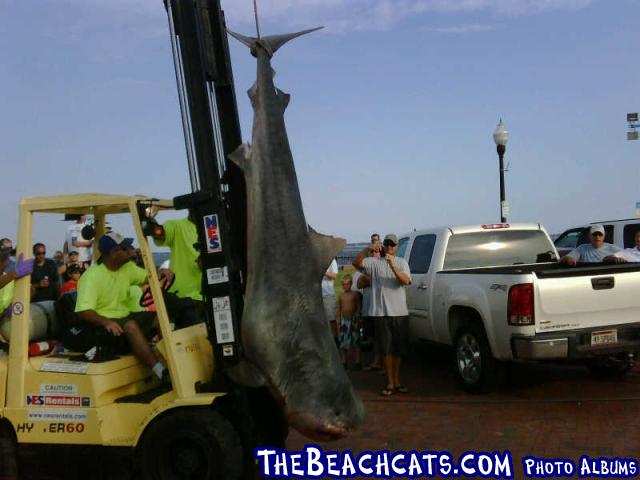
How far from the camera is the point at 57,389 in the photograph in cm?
450

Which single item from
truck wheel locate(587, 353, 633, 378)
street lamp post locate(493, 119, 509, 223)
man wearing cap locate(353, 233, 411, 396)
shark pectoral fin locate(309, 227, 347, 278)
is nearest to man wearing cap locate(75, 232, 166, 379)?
shark pectoral fin locate(309, 227, 347, 278)

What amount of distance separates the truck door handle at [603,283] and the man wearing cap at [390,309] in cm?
201

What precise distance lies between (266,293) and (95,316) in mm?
1459

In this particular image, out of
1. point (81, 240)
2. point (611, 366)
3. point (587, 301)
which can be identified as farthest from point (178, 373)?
point (611, 366)

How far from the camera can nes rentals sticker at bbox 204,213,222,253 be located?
176 inches

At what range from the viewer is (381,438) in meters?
6.03

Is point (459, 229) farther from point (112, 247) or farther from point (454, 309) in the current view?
point (112, 247)

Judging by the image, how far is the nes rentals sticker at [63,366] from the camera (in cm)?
449

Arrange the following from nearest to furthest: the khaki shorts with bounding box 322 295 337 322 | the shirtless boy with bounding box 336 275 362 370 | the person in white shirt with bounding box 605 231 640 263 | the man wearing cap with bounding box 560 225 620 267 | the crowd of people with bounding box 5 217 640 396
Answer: the crowd of people with bounding box 5 217 640 396 → the person in white shirt with bounding box 605 231 640 263 → the man wearing cap with bounding box 560 225 620 267 → the shirtless boy with bounding box 336 275 362 370 → the khaki shorts with bounding box 322 295 337 322

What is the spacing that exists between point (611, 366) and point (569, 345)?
→ 1726mm

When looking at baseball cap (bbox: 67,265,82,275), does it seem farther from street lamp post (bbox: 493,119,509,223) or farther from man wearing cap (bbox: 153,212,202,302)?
street lamp post (bbox: 493,119,509,223)

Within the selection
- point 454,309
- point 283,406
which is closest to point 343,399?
point 283,406

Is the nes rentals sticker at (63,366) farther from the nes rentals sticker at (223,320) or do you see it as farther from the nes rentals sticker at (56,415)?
the nes rentals sticker at (223,320)

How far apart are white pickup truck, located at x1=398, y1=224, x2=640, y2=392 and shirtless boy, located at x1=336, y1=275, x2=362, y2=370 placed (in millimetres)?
816
